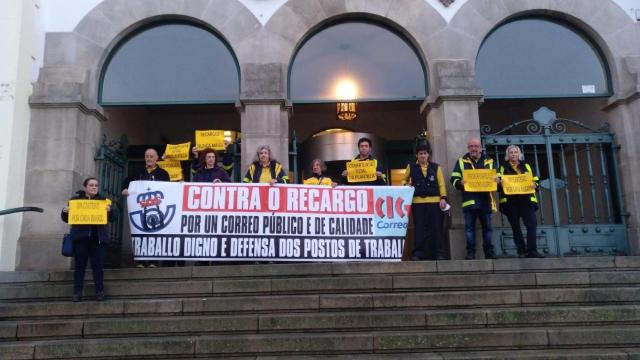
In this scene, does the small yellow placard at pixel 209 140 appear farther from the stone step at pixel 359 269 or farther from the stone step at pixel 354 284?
the stone step at pixel 354 284

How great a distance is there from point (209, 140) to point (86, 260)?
10.2ft

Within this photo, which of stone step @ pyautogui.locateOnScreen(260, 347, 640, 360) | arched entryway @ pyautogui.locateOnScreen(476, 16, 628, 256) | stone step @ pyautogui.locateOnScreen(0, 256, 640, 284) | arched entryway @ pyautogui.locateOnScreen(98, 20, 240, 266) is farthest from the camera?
arched entryway @ pyautogui.locateOnScreen(98, 20, 240, 266)

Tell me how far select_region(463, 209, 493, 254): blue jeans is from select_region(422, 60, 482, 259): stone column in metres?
0.82

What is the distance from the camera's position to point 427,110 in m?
9.73

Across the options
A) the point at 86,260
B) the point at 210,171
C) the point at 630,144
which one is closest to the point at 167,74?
the point at 210,171

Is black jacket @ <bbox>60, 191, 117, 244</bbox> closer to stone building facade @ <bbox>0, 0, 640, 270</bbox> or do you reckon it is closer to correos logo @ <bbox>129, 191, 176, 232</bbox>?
correos logo @ <bbox>129, 191, 176, 232</bbox>

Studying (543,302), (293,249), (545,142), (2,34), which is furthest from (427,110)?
(2,34)

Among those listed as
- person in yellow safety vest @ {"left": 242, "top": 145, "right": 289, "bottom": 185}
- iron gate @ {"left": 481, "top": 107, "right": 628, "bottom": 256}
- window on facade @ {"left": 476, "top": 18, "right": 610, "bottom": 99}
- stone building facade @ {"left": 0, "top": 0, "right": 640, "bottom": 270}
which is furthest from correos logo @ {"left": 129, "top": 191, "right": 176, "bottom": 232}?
window on facade @ {"left": 476, "top": 18, "right": 610, "bottom": 99}

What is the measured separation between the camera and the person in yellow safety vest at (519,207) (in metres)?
7.87

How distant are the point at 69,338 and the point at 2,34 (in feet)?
19.0

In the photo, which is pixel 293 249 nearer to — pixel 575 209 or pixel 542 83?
pixel 542 83

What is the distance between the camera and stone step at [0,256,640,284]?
7.05 metres

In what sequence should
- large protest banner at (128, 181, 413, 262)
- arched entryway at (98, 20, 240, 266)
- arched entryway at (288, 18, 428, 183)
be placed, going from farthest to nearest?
arched entryway at (288, 18, 428, 183)
arched entryway at (98, 20, 240, 266)
large protest banner at (128, 181, 413, 262)

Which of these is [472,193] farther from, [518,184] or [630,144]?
[630,144]
